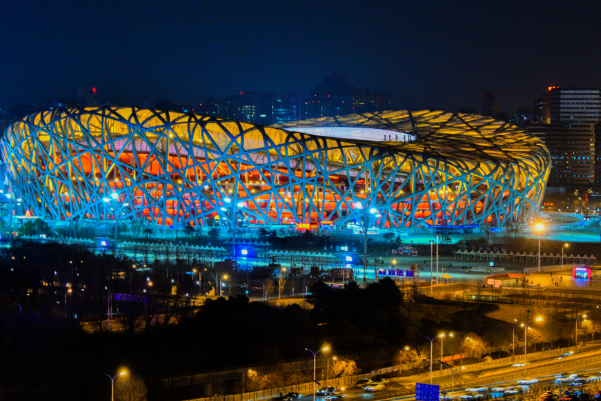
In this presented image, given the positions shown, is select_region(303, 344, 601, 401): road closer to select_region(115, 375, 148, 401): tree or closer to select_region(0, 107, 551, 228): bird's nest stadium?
select_region(115, 375, 148, 401): tree

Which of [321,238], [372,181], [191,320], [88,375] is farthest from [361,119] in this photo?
[88,375]

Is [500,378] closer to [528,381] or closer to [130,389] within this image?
[528,381]

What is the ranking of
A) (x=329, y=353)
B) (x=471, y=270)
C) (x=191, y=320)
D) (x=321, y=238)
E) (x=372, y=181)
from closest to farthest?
(x=329, y=353) < (x=191, y=320) < (x=471, y=270) < (x=321, y=238) < (x=372, y=181)

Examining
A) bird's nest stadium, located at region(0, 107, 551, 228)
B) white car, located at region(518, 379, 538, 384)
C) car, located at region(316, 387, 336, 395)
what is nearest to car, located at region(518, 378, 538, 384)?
white car, located at region(518, 379, 538, 384)

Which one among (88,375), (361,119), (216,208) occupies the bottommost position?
(88,375)

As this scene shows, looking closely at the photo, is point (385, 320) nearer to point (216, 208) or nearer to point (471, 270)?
point (471, 270)

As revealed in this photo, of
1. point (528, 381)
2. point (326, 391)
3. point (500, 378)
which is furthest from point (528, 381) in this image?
point (326, 391)

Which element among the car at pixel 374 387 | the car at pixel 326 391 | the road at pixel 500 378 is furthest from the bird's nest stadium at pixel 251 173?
the car at pixel 326 391
